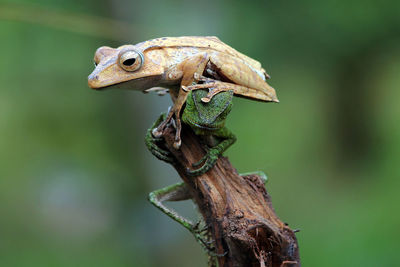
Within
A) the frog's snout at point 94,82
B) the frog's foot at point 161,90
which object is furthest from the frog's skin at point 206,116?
the frog's foot at point 161,90

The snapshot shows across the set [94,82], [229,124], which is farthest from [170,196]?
[229,124]

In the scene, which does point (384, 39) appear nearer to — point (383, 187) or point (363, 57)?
point (363, 57)

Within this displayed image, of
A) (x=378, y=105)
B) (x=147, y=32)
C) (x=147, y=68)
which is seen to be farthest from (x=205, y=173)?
(x=378, y=105)

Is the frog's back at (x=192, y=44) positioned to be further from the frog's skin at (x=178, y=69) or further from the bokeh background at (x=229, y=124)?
the bokeh background at (x=229, y=124)

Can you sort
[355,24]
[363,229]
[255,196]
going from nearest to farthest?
1. [255,196]
2. [363,229]
3. [355,24]

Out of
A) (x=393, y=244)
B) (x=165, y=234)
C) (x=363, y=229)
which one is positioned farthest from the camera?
(x=165, y=234)

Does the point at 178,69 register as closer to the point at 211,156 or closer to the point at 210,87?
the point at 210,87

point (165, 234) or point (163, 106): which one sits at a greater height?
point (163, 106)

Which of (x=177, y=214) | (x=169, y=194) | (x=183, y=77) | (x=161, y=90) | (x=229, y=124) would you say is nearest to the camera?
(x=183, y=77)
